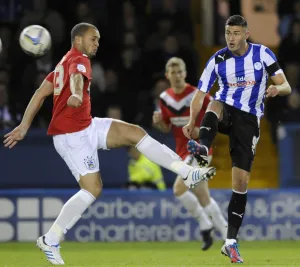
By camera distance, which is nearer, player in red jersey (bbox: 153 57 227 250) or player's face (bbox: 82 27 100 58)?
player's face (bbox: 82 27 100 58)

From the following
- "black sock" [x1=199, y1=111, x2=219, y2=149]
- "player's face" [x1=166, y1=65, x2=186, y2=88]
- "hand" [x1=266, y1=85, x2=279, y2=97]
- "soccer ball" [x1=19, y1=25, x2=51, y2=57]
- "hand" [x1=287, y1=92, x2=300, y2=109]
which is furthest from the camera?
"hand" [x1=287, y1=92, x2=300, y2=109]

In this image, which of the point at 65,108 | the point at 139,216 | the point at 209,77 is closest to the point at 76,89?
the point at 65,108

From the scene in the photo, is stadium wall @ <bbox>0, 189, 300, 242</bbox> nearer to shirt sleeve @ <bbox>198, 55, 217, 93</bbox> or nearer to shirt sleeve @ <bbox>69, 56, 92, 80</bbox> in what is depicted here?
shirt sleeve @ <bbox>198, 55, 217, 93</bbox>

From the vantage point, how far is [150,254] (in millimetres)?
11422

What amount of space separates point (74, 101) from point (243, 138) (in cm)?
171

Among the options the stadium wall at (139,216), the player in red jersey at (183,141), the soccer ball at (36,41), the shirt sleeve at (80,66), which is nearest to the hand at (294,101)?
the stadium wall at (139,216)

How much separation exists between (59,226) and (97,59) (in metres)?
7.09

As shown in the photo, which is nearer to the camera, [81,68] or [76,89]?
[76,89]

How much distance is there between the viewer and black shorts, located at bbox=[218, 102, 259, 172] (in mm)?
9570

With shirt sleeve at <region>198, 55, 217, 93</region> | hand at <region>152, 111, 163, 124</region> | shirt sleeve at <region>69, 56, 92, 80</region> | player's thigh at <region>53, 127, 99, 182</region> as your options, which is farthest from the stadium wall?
shirt sleeve at <region>69, 56, 92, 80</region>

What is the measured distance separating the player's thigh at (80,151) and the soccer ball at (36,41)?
178 cm

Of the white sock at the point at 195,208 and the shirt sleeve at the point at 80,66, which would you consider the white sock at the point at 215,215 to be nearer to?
the white sock at the point at 195,208

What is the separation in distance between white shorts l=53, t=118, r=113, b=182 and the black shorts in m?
1.06

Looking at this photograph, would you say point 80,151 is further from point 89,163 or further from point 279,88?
point 279,88
